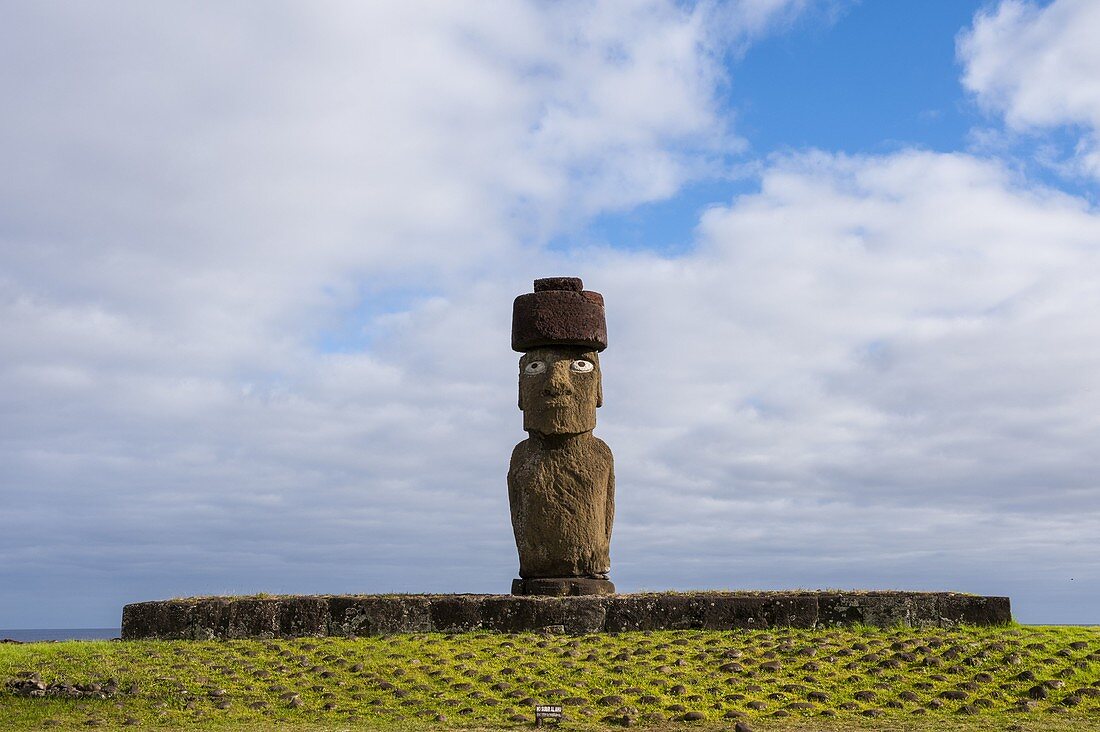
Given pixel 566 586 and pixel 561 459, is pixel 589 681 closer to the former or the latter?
pixel 566 586

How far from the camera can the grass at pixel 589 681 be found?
10070mm

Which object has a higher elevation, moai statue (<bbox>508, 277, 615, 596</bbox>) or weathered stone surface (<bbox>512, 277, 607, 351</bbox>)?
weathered stone surface (<bbox>512, 277, 607, 351</bbox>)

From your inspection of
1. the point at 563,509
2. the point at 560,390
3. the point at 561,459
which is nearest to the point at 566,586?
the point at 563,509

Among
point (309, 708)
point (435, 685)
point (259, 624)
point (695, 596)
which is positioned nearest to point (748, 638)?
point (695, 596)

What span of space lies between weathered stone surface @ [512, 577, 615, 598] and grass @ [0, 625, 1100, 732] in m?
1.75

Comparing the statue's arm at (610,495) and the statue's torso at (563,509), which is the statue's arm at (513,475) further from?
the statue's arm at (610,495)

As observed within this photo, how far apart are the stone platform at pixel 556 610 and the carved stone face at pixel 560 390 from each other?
2.67 metres

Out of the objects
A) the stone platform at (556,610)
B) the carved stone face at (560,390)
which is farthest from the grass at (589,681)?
the carved stone face at (560,390)

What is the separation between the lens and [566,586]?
14734 millimetres

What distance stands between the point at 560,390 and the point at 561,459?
994 millimetres

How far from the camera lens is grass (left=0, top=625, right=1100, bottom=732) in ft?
33.0

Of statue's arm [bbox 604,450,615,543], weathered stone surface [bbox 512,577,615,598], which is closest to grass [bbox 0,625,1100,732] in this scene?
weathered stone surface [bbox 512,577,615,598]

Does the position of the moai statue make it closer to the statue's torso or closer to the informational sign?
the statue's torso

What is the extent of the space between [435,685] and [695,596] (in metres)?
4.04
